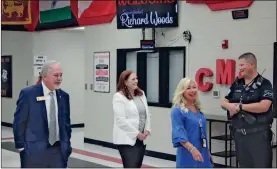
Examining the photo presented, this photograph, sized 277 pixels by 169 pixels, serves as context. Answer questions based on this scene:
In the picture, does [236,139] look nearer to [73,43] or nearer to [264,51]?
[264,51]

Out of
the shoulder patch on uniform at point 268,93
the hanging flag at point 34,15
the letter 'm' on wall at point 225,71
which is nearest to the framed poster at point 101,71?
the hanging flag at point 34,15

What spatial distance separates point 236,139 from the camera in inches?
193

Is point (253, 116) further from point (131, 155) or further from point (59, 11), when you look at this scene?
point (59, 11)

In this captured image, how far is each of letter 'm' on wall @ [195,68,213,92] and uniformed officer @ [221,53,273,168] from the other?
256 cm

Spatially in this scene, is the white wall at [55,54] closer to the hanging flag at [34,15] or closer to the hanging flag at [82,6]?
the hanging flag at [34,15]

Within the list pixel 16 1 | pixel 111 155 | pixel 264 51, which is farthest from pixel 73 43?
pixel 264 51

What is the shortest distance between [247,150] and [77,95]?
29.2 ft

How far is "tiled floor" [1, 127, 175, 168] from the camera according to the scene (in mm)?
7779

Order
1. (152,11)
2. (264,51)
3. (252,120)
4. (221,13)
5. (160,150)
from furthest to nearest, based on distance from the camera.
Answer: (160,150)
(152,11)
(221,13)
(264,51)
(252,120)

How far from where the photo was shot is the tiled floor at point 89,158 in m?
7.78

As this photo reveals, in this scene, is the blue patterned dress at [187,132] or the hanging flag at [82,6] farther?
the hanging flag at [82,6]

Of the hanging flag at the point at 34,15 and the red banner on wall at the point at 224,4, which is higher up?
the hanging flag at the point at 34,15

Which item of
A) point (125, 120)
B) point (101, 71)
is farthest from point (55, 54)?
point (125, 120)

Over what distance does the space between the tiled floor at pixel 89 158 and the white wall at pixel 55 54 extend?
2.72 m
